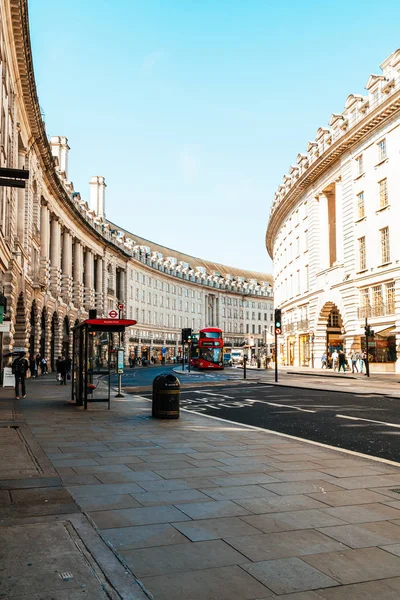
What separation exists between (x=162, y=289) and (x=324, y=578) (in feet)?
337

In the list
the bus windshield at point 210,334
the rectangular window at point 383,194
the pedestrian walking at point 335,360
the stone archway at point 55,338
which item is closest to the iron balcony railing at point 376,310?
the pedestrian walking at point 335,360

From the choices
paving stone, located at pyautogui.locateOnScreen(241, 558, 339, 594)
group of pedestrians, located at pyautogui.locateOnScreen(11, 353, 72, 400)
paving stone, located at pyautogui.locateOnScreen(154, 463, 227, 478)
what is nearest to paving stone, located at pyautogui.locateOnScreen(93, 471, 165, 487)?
paving stone, located at pyautogui.locateOnScreen(154, 463, 227, 478)

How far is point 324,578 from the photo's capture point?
13.1 ft

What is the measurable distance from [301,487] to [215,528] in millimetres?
1954

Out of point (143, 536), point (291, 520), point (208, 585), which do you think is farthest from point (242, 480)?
point (208, 585)

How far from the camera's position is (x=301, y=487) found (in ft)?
22.2

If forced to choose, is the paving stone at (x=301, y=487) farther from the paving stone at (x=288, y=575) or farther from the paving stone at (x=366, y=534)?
the paving stone at (x=288, y=575)

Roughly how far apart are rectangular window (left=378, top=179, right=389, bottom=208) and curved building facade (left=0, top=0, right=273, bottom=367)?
23.1m

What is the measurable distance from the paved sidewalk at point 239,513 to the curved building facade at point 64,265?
4.32 meters

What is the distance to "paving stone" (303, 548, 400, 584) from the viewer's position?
4.04 m

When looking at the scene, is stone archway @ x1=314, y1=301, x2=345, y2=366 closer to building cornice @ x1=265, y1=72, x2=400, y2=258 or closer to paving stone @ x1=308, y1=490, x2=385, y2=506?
building cornice @ x1=265, y1=72, x2=400, y2=258

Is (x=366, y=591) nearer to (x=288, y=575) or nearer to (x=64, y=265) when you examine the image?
(x=288, y=575)

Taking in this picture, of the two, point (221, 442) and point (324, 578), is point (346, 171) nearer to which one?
point (221, 442)

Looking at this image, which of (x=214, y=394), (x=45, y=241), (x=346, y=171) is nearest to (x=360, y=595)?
(x=214, y=394)
